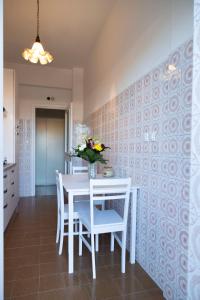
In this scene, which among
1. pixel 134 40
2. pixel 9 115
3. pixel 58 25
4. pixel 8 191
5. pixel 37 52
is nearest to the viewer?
pixel 134 40

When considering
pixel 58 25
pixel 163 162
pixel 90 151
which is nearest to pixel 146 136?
pixel 163 162

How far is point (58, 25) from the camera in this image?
10.1 ft

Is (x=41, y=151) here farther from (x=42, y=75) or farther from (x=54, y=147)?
(x=42, y=75)

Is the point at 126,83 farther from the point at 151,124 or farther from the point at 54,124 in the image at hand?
the point at 54,124

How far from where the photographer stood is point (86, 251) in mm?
2209

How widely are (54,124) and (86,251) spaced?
15.3 feet

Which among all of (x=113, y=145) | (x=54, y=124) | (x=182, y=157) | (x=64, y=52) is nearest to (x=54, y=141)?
(x=54, y=124)

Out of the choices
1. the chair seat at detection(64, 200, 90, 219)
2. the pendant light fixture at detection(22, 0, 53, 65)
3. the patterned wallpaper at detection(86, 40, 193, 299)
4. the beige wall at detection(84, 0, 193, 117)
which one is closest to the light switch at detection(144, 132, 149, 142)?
the patterned wallpaper at detection(86, 40, 193, 299)

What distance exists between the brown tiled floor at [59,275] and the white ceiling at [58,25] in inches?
119

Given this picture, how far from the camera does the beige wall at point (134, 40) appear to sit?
1.43m

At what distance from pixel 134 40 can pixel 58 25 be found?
1.59 meters

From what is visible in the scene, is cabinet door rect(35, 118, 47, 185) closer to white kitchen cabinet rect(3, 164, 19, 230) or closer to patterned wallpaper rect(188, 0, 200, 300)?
white kitchen cabinet rect(3, 164, 19, 230)

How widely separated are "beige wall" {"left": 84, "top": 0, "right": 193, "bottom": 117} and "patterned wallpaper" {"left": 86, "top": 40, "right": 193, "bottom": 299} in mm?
130

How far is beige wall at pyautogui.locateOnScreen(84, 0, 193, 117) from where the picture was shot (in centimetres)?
143
